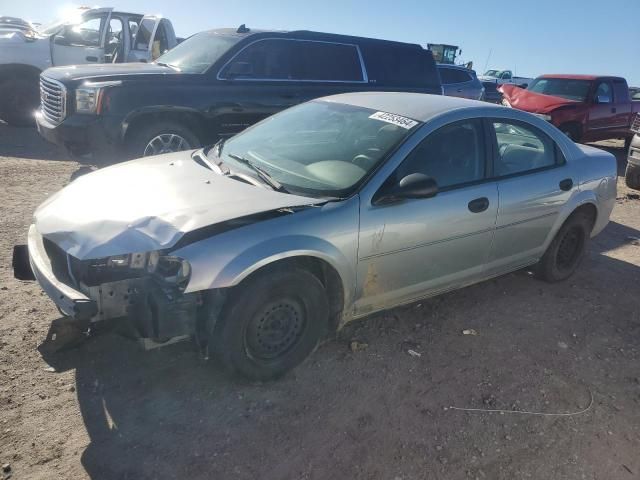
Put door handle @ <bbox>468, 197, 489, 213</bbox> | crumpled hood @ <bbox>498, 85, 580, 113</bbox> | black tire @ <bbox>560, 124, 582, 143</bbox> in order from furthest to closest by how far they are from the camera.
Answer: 1. black tire @ <bbox>560, 124, 582, 143</bbox>
2. crumpled hood @ <bbox>498, 85, 580, 113</bbox>
3. door handle @ <bbox>468, 197, 489, 213</bbox>

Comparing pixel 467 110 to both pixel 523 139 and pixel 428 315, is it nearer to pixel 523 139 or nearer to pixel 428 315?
pixel 523 139

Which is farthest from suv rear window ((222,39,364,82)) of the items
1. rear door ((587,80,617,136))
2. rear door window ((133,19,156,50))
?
rear door ((587,80,617,136))

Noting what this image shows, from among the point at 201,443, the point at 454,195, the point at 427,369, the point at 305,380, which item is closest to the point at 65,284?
the point at 201,443

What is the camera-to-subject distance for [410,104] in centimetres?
385

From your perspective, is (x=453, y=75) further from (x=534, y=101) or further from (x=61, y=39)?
(x=61, y=39)

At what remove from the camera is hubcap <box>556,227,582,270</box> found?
4.77 metres

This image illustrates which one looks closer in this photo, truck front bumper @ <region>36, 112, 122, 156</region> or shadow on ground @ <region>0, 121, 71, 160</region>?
truck front bumper @ <region>36, 112, 122, 156</region>

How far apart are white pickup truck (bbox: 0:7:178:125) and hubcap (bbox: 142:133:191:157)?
175 inches

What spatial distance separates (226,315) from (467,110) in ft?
7.53

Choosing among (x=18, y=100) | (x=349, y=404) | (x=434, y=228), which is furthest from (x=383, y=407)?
(x=18, y=100)

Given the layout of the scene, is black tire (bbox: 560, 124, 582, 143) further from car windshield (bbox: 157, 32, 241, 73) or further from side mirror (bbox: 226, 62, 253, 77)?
car windshield (bbox: 157, 32, 241, 73)

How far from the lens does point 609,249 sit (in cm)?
598

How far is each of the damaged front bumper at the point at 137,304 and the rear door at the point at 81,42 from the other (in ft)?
28.9

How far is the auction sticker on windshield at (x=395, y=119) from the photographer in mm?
3512
